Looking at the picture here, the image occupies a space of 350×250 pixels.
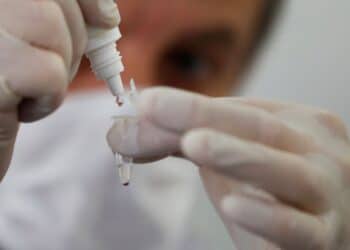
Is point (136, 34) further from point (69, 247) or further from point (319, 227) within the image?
point (319, 227)

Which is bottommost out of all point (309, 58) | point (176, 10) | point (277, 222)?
point (309, 58)

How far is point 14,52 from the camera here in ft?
1.15

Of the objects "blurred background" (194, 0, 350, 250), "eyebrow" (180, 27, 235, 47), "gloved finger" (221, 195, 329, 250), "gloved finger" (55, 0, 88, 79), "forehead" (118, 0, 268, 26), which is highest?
"gloved finger" (55, 0, 88, 79)

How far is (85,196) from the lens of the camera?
0.75 m

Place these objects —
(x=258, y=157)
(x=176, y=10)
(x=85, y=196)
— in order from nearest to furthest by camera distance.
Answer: (x=258, y=157) < (x=85, y=196) < (x=176, y=10)

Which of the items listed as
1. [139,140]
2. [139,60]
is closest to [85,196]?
[139,60]

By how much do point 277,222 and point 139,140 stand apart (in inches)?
3.8

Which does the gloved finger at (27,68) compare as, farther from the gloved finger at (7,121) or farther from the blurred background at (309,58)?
the blurred background at (309,58)

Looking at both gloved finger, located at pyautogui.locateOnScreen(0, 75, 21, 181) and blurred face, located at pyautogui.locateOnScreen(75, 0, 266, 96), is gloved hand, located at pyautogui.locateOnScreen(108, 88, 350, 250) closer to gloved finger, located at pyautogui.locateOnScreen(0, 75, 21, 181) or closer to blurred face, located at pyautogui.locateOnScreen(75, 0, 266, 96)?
gloved finger, located at pyautogui.locateOnScreen(0, 75, 21, 181)

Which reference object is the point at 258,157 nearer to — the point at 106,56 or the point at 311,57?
the point at 106,56

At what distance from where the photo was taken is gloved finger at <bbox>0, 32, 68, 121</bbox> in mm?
349

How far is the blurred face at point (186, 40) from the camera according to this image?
85 centimetres

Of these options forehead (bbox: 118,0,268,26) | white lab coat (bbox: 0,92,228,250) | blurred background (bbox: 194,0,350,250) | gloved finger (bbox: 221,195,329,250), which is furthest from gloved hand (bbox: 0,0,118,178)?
blurred background (bbox: 194,0,350,250)

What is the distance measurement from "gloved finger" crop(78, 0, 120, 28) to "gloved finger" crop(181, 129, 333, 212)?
9 cm
